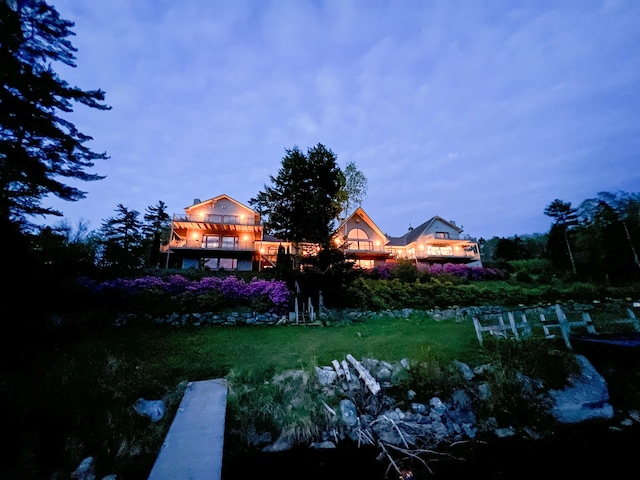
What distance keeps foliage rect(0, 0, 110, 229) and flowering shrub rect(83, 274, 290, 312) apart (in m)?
4.92

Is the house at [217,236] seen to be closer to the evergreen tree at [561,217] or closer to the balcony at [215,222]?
the balcony at [215,222]

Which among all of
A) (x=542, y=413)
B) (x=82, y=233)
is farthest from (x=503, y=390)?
(x=82, y=233)

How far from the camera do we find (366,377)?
7.53 m

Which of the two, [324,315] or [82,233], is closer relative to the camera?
[324,315]

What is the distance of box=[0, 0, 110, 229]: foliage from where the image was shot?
945cm

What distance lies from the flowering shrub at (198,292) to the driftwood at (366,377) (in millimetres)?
7868

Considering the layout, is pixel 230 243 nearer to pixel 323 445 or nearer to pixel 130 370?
pixel 130 370

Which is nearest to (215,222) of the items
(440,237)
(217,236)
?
(217,236)

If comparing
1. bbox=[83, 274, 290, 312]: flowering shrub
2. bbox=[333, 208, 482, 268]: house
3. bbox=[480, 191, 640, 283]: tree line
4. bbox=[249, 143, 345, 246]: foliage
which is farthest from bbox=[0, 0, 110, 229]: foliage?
bbox=[480, 191, 640, 283]: tree line

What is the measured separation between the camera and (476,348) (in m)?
9.16

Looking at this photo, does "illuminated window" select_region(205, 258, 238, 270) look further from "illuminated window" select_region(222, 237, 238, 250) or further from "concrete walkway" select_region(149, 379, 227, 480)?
"concrete walkway" select_region(149, 379, 227, 480)

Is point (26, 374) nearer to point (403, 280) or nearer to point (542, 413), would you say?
point (542, 413)

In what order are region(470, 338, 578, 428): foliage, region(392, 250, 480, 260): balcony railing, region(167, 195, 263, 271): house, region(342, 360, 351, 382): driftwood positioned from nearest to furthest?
region(470, 338, 578, 428): foliage, region(342, 360, 351, 382): driftwood, region(167, 195, 263, 271): house, region(392, 250, 480, 260): balcony railing

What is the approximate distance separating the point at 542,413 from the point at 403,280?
50.4 feet
